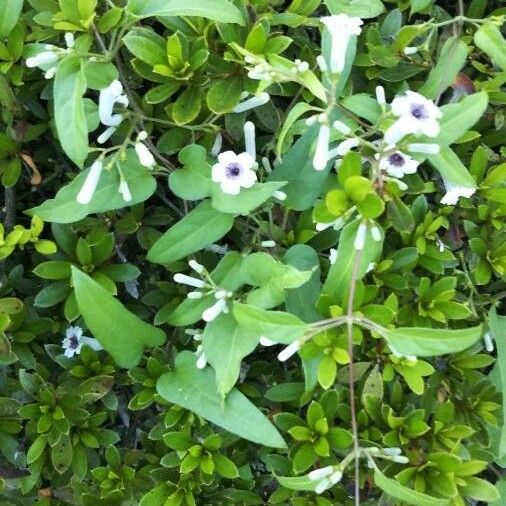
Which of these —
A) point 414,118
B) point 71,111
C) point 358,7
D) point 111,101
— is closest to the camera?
point 414,118

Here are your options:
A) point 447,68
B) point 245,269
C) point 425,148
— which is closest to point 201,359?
point 245,269

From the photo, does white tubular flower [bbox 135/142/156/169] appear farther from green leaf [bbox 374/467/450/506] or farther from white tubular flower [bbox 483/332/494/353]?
white tubular flower [bbox 483/332/494/353]

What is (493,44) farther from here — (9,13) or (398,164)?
(9,13)

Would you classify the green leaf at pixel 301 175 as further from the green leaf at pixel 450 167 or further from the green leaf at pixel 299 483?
the green leaf at pixel 299 483

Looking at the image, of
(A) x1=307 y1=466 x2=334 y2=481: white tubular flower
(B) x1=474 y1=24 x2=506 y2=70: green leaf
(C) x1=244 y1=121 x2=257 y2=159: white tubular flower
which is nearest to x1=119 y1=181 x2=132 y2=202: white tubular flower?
(C) x1=244 y1=121 x2=257 y2=159: white tubular flower

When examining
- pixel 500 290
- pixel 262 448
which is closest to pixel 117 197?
pixel 262 448

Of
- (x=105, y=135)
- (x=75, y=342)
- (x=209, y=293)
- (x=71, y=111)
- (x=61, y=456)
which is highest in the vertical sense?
(x=71, y=111)

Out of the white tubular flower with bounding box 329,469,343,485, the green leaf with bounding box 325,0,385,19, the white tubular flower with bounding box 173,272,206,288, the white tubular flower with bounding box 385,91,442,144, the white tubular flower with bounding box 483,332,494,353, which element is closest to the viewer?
the white tubular flower with bounding box 385,91,442,144

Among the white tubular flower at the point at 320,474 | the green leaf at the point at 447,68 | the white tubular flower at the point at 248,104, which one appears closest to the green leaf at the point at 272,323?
the white tubular flower at the point at 320,474
